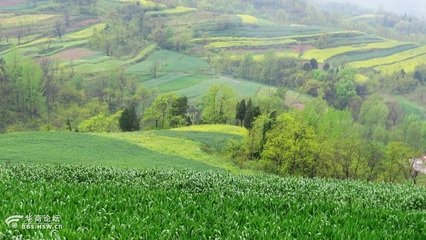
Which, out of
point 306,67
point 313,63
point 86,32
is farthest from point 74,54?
point 313,63

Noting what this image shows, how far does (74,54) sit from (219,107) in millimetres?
93380

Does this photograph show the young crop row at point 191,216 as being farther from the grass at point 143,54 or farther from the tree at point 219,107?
the grass at point 143,54

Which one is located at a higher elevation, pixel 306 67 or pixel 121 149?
pixel 121 149

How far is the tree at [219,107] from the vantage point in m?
86.7

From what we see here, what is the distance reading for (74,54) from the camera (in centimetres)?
16512

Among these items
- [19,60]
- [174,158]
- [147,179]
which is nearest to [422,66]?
[19,60]

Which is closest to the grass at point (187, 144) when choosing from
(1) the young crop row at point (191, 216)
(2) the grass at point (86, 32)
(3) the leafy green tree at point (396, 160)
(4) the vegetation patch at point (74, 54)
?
(3) the leafy green tree at point (396, 160)

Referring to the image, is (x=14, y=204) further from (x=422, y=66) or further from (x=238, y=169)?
(x=422, y=66)

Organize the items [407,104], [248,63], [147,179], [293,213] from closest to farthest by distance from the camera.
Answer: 1. [293,213]
2. [147,179]
3. [407,104]
4. [248,63]

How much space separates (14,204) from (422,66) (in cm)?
19403

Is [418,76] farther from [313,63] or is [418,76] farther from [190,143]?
[190,143]

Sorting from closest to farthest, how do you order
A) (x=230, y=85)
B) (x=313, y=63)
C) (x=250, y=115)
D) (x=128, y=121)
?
(x=128, y=121) < (x=250, y=115) < (x=230, y=85) < (x=313, y=63)

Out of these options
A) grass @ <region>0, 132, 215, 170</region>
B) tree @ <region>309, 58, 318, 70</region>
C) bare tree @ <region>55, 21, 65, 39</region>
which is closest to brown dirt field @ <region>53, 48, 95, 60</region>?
bare tree @ <region>55, 21, 65, 39</region>

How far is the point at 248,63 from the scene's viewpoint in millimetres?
164250
